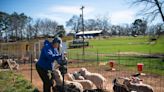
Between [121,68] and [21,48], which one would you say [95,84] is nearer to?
[121,68]

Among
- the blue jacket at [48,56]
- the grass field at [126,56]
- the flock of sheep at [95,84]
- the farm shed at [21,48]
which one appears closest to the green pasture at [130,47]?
the grass field at [126,56]

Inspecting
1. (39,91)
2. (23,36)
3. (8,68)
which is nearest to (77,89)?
(39,91)

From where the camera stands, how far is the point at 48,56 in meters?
7.55

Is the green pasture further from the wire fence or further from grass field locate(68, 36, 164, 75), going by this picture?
the wire fence

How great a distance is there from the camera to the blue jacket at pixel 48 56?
290 inches

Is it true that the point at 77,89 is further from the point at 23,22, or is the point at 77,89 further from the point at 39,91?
the point at 23,22

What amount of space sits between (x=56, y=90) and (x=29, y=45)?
72.9 feet

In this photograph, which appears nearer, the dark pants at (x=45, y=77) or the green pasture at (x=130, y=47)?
the dark pants at (x=45, y=77)

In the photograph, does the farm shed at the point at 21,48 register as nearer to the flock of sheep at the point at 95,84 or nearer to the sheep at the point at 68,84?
the flock of sheep at the point at 95,84

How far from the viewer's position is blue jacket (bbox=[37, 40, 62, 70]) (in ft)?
24.2

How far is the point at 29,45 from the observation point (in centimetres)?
3019

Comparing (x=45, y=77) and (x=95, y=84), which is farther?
(x=95, y=84)

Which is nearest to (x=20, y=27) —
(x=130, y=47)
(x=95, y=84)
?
(x=130, y=47)

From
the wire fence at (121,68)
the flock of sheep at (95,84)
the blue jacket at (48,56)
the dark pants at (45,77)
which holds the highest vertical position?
the blue jacket at (48,56)
